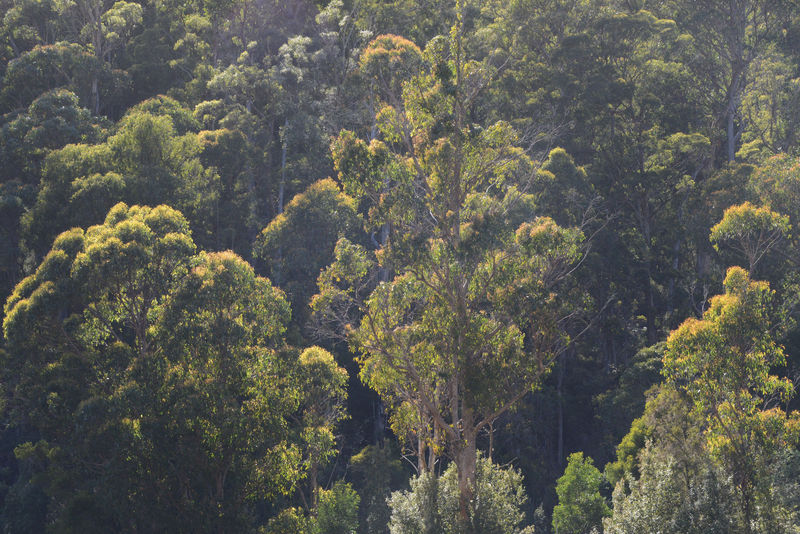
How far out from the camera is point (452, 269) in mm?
20000

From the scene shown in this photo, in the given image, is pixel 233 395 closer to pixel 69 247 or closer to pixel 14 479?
pixel 69 247

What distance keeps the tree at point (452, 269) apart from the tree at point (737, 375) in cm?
353

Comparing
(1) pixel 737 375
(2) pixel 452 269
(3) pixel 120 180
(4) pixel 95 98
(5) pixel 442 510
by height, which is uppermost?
(4) pixel 95 98

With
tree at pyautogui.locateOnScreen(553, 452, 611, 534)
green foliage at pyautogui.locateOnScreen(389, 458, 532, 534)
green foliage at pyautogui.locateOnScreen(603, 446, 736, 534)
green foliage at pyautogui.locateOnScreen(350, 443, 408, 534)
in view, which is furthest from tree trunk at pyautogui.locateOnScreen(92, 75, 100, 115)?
green foliage at pyautogui.locateOnScreen(603, 446, 736, 534)

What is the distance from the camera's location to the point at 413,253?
20438mm

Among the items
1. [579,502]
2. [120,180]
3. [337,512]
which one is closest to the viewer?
[337,512]

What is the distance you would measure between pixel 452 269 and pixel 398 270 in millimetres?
1616

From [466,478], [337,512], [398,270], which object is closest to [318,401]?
[337,512]

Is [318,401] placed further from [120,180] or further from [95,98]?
[95,98]

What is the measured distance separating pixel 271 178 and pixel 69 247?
769 inches

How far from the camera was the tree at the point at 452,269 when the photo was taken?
66.8 feet

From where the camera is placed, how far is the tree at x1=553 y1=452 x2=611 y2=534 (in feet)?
94.0

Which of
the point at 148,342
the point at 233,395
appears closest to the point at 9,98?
the point at 148,342

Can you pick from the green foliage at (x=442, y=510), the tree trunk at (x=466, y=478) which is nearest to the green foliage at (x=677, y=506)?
the green foliage at (x=442, y=510)
